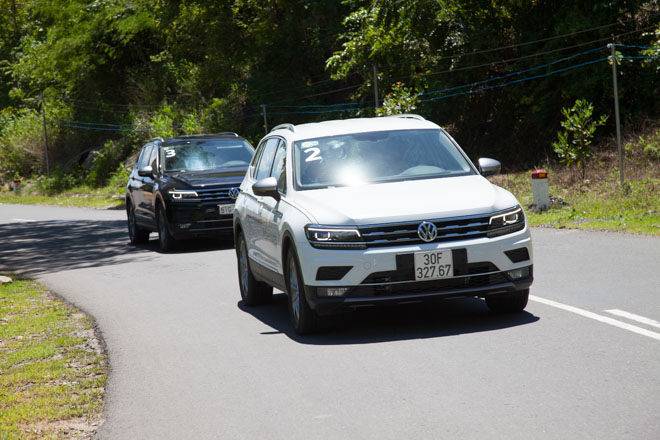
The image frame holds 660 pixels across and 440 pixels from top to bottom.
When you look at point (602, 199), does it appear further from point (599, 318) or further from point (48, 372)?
point (48, 372)

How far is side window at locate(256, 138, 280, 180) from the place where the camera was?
9.90 metres

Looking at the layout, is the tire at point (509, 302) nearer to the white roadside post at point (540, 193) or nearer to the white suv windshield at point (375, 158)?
the white suv windshield at point (375, 158)

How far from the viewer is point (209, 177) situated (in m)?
16.8

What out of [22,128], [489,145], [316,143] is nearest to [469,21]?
[489,145]

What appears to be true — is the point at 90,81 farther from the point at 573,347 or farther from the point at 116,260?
the point at 573,347

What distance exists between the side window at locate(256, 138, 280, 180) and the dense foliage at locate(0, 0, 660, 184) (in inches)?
539

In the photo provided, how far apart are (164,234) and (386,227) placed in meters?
9.83

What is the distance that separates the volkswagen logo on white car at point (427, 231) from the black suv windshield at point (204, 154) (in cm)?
1017

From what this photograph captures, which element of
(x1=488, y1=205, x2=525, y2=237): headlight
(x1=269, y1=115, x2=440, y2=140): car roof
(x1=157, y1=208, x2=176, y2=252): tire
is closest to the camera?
(x1=488, y1=205, x2=525, y2=237): headlight

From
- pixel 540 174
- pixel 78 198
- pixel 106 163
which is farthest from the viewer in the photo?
pixel 106 163

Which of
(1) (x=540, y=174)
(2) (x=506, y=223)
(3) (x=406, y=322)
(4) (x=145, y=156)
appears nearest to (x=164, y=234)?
(4) (x=145, y=156)

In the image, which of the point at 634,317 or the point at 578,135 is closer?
the point at 634,317

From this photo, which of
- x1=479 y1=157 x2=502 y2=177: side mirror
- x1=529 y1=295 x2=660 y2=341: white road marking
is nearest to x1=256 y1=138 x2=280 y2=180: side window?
x1=479 y1=157 x2=502 y2=177: side mirror

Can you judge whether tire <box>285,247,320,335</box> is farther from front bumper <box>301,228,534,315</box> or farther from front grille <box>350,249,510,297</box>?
front grille <box>350,249,510,297</box>
